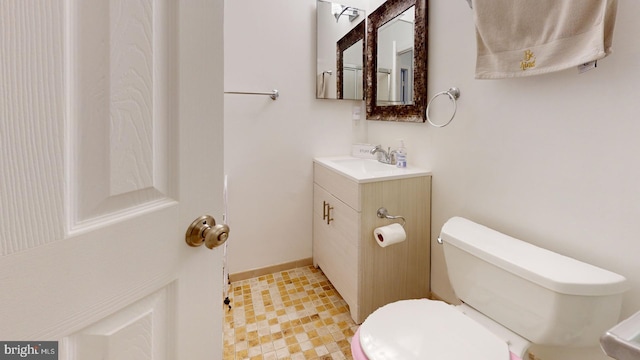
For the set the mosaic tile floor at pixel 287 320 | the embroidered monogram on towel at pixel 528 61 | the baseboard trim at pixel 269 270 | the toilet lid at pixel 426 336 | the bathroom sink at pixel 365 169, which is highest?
the embroidered monogram on towel at pixel 528 61

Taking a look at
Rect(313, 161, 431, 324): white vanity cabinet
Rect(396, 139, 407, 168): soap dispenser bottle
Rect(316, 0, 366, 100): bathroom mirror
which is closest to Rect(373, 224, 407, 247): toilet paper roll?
Rect(313, 161, 431, 324): white vanity cabinet

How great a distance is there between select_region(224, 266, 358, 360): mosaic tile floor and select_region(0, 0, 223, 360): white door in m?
0.93

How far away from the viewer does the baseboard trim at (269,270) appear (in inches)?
81.5

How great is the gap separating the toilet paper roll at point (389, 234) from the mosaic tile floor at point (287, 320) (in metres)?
0.53

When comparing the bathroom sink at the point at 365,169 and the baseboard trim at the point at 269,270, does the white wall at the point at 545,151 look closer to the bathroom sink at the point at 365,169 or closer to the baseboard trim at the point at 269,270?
the bathroom sink at the point at 365,169

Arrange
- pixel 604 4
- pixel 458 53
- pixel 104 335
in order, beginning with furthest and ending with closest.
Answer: pixel 458 53, pixel 604 4, pixel 104 335

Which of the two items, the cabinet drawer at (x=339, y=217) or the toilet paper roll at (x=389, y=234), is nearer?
the toilet paper roll at (x=389, y=234)

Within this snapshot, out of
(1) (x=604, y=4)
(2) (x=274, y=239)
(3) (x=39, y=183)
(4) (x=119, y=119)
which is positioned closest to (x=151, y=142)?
(4) (x=119, y=119)

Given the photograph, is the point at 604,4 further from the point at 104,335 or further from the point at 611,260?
the point at 104,335

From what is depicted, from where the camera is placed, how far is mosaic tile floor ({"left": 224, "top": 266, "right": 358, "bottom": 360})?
1.44 m

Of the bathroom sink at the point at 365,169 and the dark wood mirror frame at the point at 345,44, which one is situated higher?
the dark wood mirror frame at the point at 345,44

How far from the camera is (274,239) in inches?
85.0

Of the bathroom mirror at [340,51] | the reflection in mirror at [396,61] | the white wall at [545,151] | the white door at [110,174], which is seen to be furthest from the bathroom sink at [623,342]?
the bathroom mirror at [340,51]

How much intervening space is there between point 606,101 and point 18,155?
55.7 inches
